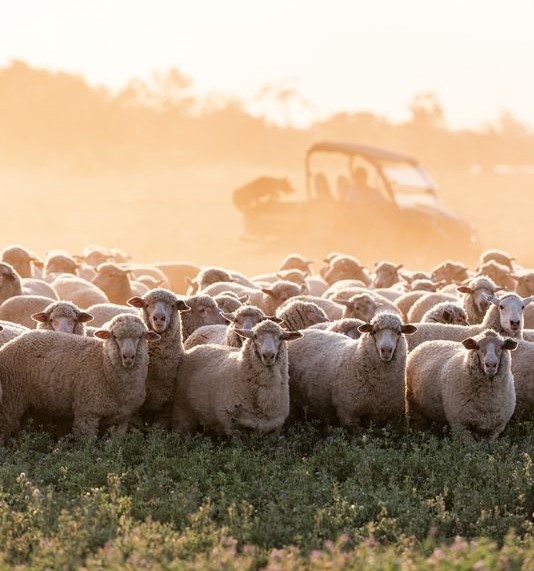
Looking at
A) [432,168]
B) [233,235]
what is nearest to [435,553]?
[233,235]

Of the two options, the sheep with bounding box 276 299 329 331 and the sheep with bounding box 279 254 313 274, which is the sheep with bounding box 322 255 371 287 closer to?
the sheep with bounding box 279 254 313 274

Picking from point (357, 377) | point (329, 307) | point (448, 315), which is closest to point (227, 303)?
point (329, 307)

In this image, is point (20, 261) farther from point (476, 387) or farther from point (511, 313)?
point (476, 387)

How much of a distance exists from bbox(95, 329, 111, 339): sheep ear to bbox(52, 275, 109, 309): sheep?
4650 millimetres

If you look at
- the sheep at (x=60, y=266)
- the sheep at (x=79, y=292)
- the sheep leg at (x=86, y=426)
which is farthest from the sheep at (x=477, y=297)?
the sheep at (x=60, y=266)

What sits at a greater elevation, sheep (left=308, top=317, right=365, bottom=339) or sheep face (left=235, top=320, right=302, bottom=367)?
sheep face (left=235, top=320, right=302, bottom=367)

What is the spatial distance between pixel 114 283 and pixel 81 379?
649 cm

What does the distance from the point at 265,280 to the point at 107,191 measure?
5555 cm

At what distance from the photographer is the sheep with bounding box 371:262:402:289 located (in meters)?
18.4

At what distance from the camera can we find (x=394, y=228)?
106 feet

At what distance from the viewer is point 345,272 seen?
1880 centimetres

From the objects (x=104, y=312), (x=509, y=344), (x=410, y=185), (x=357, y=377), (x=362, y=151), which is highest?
(x=362, y=151)

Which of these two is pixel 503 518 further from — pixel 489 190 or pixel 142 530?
pixel 489 190

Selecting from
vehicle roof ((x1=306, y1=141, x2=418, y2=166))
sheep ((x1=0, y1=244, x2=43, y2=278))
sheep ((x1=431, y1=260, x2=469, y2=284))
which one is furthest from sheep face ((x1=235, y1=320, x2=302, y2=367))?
vehicle roof ((x1=306, y1=141, x2=418, y2=166))
